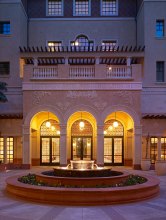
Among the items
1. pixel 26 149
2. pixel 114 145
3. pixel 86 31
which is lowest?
pixel 26 149

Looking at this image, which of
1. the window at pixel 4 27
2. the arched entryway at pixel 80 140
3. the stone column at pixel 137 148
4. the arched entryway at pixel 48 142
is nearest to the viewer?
the stone column at pixel 137 148

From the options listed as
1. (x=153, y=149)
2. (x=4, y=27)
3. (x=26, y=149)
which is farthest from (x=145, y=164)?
(x=4, y=27)

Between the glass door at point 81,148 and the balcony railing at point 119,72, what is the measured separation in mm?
6113

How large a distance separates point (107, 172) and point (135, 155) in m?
10.0

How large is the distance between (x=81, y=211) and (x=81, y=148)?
17582mm

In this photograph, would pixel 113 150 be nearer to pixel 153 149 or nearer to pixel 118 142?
pixel 118 142

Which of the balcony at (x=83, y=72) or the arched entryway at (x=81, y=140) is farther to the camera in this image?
the arched entryway at (x=81, y=140)

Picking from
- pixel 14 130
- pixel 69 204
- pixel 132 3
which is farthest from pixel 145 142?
pixel 69 204

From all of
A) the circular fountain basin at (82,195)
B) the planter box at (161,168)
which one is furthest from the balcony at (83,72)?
the circular fountain basin at (82,195)

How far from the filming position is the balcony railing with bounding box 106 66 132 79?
27.4 m

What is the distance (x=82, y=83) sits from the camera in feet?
88.8

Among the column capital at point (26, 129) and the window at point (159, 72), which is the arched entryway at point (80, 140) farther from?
the window at point (159, 72)

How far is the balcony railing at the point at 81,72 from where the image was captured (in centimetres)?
2736

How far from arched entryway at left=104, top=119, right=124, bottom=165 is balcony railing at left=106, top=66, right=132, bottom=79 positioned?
4657 millimetres
